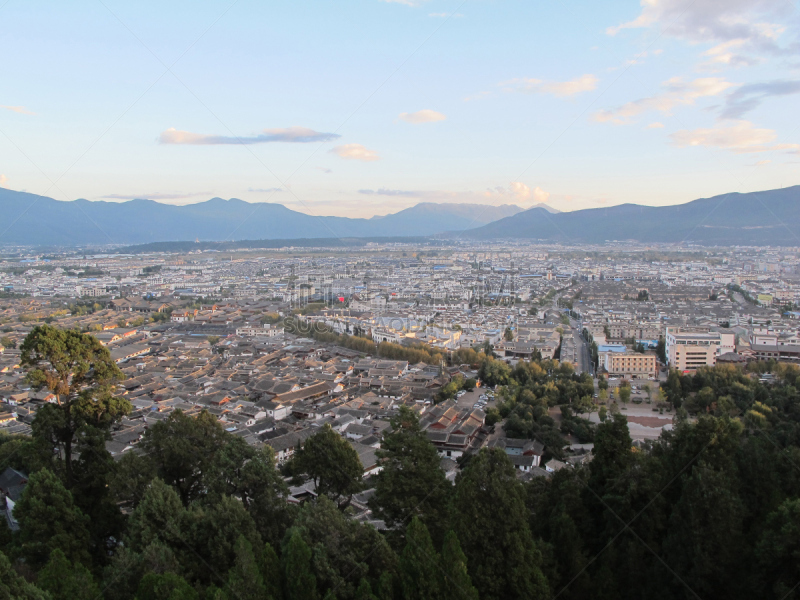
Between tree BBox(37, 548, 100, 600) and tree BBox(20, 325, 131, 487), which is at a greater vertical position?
tree BBox(20, 325, 131, 487)

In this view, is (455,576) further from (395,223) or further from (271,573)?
(395,223)

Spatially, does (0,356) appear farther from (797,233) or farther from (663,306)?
(797,233)

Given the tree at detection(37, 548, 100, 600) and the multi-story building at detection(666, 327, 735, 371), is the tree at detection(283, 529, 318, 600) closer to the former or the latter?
Answer: the tree at detection(37, 548, 100, 600)

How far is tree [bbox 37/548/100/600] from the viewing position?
8.33 feet

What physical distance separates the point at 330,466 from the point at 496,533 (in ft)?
4.75

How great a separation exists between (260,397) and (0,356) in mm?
6700

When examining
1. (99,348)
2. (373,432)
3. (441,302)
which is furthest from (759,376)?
(441,302)

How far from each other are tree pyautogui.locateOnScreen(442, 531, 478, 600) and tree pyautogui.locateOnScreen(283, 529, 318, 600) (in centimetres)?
60

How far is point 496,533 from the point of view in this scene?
276cm

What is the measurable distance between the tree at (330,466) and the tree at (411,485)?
0.31 m

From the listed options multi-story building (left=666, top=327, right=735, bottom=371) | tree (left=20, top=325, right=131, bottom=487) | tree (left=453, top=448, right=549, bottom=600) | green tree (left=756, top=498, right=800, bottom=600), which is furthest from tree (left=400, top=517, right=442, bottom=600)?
multi-story building (left=666, top=327, right=735, bottom=371)

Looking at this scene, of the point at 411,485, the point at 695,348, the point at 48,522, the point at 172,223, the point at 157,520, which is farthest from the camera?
the point at 172,223

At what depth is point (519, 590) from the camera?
261cm

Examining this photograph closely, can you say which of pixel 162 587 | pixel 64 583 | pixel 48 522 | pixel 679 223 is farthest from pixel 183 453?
pixel 679 223
